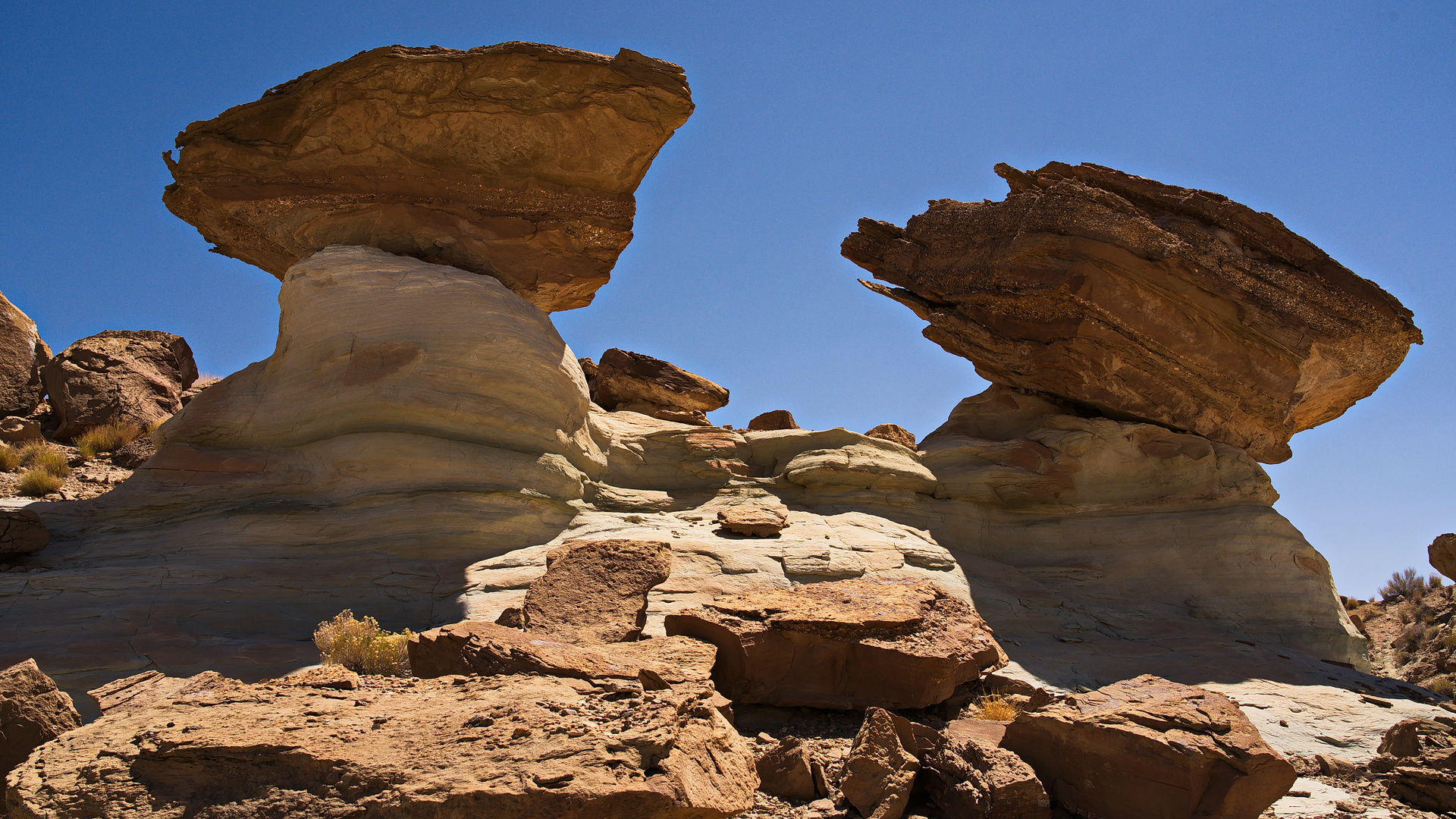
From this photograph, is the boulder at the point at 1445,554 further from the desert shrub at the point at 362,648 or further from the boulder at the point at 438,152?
the desert shrub at the point at 362,648

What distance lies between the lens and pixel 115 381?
49.6ft

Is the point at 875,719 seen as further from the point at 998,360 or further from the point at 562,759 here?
the point at 998,360

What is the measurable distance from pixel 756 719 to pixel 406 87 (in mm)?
8813

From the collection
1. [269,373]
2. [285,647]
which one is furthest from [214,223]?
[285,647]

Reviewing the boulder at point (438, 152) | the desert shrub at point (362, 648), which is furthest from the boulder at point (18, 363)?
the desert shrub at point (362, 648)

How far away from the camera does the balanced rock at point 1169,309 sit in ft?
42.7

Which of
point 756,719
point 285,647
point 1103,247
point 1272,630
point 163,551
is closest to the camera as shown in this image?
point 756,719

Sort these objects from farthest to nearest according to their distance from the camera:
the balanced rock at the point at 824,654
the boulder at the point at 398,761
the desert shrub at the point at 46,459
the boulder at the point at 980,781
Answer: the desert shrub at the point at 46,459
the balanced rock at the point at 824,654
the boulder at the point at 980,781
the boulder at the point at 398,761

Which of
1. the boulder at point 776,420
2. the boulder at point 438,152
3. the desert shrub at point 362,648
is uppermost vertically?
the boulder at point 438,152

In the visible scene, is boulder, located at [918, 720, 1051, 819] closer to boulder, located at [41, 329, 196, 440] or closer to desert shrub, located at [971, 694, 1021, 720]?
desert shrub, located at [971, 694, 1021, 720]

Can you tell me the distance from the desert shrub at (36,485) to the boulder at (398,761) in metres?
8.70

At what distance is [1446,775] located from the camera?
224 inches

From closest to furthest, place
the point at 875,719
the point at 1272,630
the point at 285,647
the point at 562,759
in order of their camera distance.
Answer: the point at 562,759, the point at 875,719, the point at 285,647, the point at 1272,630

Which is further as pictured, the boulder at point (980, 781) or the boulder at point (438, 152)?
the boulder at point (438, 152)
